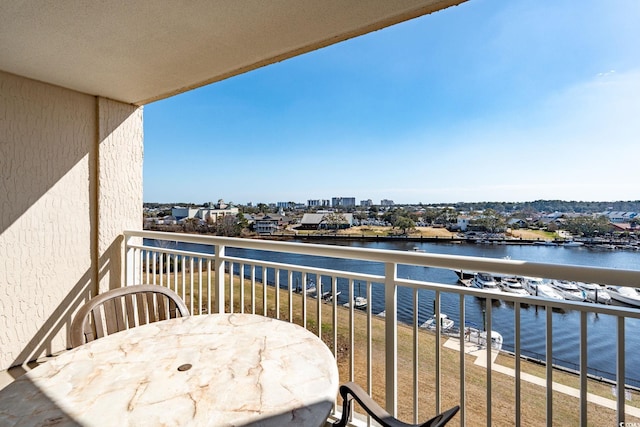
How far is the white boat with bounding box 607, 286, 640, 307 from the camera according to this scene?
126 centimetres

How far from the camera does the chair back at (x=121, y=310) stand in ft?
5.41

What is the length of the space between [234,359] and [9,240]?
9.63 feet

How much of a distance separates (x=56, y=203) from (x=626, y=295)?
14.0 feet

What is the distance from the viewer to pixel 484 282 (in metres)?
1.80

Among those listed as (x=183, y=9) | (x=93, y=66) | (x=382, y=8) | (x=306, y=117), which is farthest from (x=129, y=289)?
(x=306, y=117)

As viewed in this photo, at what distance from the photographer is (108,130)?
11.4 feet

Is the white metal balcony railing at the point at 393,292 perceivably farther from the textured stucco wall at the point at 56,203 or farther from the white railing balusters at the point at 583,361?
the textured stucco wall at the point at 56,203

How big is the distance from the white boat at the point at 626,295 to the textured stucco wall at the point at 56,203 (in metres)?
4.16

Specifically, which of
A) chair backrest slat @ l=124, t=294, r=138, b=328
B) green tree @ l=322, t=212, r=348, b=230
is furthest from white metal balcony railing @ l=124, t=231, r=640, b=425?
green tree @ l=322, t=212, r=348, b=230

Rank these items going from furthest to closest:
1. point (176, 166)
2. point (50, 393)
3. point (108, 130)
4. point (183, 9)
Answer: point (176, 166)
point (108, 130)
point (183, 9)
point (50, 393)

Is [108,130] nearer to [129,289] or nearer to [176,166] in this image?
[129,289]

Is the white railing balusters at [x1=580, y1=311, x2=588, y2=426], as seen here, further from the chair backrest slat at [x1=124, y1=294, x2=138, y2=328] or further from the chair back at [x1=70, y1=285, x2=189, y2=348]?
the chair backrest slat at [x1=124, y1=294, x2=138, y2=328]

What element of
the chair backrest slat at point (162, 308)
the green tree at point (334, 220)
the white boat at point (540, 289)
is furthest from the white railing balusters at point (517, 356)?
the green tree at point (334, 220)

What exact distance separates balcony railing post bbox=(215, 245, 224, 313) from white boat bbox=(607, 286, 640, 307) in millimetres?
2488
